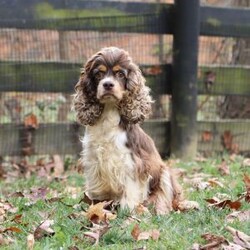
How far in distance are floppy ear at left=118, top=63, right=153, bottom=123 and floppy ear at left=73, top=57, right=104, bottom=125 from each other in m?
0.19

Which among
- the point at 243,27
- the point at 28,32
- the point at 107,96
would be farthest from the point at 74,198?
the point at 243,27

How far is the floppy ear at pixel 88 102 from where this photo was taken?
5012mm

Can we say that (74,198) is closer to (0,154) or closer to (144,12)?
(0,154)

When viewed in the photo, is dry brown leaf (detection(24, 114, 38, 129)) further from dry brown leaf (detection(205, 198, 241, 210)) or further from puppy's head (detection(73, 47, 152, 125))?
dry brown leaf (detection(205, 198, 241, 210))

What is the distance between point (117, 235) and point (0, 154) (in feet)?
13.0

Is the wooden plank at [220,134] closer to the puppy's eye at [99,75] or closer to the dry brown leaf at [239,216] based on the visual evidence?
the puppy's eye at [99,75]

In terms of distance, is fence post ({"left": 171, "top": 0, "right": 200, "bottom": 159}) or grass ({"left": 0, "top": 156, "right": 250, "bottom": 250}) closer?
grass ({"left": 0, "top": 156, "right": 250, "bottom": 250})

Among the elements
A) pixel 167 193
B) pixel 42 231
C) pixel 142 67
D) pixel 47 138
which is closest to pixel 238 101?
pixel 142 67

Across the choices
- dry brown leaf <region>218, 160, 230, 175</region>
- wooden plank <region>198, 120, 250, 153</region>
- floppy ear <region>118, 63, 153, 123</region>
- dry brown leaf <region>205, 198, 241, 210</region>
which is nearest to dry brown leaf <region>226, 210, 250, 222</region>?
dry brown leaf <region>205, 198, 241, 210</region>

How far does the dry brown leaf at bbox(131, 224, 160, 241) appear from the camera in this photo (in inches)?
157

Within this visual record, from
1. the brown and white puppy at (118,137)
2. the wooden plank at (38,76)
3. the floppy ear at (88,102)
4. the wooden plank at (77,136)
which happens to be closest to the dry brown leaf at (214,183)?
the brown and white puppy at (118,137)

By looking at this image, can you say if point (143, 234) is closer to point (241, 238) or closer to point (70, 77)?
point (241, 238)

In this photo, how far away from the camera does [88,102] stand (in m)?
5.10

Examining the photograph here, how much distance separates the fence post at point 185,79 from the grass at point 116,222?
5.51 feet
